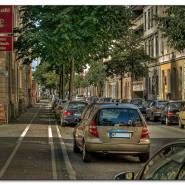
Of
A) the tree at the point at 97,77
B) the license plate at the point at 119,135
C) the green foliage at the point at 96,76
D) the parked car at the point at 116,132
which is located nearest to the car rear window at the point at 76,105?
the parked car at the point at 116,132

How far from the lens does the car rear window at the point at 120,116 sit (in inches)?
600

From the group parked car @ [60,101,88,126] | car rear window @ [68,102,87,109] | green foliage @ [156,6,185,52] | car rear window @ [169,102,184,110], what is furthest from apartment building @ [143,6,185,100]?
green foliage @ [156,6,185,52]

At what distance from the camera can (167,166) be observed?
540 cm

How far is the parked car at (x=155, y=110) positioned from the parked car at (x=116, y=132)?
23.5 m

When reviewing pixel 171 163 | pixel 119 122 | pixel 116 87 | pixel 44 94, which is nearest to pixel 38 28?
pixel 119 122

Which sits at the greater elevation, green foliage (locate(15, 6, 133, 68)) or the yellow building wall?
green foliage (locate(15, 6, 133, 68))

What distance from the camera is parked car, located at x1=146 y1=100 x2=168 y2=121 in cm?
3952

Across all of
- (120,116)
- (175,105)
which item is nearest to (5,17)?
(175,105)

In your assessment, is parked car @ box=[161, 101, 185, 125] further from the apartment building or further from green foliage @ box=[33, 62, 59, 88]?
green foliage @ box=[33, 62, 59, 88]

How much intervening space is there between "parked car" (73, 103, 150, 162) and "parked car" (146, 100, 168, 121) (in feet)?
77.0

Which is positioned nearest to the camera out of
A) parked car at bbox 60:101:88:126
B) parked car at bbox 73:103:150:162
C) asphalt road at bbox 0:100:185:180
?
asphalt road at bbox 0:100:185:180

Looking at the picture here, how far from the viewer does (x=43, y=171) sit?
13.3 meters

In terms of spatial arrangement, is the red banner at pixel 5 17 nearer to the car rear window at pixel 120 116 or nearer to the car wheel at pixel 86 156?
the car rear window at pixel 120 116

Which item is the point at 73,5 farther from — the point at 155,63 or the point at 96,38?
the point at 155,63
